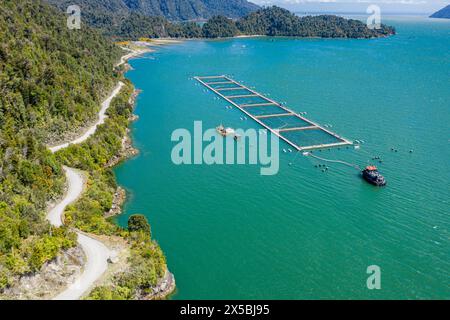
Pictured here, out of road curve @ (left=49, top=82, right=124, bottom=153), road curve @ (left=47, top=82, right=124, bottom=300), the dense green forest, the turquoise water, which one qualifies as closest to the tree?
the dense green forest

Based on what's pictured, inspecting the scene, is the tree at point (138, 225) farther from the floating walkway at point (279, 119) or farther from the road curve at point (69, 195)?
the floating walkway at point (279, 119)

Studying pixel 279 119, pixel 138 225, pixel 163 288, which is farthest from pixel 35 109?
pixel 279 119

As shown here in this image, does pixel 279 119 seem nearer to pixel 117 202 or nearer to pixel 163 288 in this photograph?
pixel 117 202

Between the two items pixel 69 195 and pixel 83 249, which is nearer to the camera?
pixel 83 249

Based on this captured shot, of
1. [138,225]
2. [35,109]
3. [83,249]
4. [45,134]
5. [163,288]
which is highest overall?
[35,109]

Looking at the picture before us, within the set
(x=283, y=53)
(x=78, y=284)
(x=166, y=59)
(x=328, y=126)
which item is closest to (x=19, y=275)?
(x=78, y=284)

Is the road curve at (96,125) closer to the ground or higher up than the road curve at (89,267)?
higher up

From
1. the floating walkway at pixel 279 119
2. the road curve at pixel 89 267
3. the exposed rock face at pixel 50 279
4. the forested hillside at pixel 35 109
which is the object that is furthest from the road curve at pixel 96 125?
the exposed rock face at pixel 50 279

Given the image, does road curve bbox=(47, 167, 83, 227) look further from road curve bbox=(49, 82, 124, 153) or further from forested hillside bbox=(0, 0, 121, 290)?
road curve bbox=(49, 82, 124, 153)
